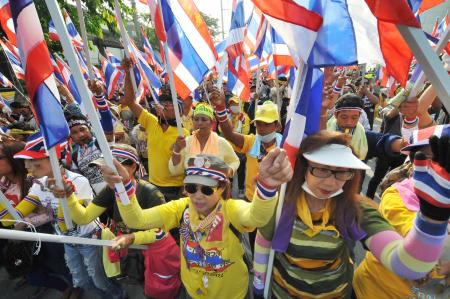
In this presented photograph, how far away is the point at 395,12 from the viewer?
3.47 ft

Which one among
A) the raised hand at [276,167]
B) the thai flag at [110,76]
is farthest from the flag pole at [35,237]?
the thai flag at [110,76]

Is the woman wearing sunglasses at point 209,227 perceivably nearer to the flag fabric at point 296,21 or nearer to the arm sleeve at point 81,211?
the arm sleeve at point 81,211

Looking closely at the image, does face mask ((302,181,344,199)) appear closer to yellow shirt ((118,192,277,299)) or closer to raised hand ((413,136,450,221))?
yellow shirt ((118,192,277,299))

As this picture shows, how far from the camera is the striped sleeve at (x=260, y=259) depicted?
1775 mm

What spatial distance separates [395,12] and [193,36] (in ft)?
6.83

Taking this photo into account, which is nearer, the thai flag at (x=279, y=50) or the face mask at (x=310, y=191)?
the face mask at (x=310, y=191)

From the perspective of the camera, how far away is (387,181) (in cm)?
231

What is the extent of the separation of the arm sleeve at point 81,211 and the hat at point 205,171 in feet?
3.02

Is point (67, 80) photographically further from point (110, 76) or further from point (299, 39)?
point (299, 39)

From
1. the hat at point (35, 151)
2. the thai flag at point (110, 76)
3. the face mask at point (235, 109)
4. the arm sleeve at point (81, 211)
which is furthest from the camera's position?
the thai flag at point (110, 76)

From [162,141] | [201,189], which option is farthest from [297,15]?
[162,141]

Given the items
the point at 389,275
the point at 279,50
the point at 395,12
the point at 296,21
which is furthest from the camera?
the point at 279,50

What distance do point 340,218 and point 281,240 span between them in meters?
0.36

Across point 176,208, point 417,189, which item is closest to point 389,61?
point 417,189
